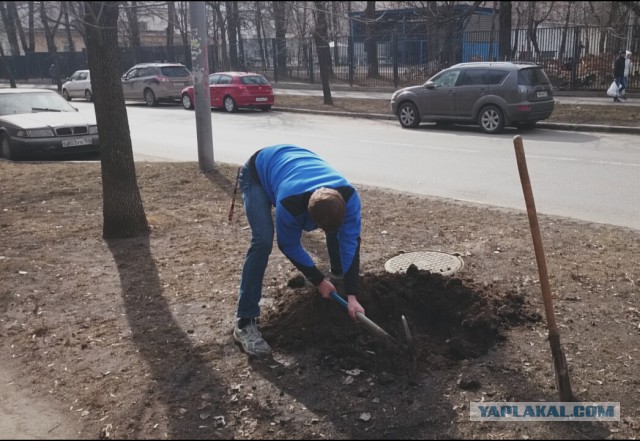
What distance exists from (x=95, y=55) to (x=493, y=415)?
4.88m

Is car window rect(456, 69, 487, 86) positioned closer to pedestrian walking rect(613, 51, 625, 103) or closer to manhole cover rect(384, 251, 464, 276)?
pedestrian walking rect(613, 51, 625, 103)

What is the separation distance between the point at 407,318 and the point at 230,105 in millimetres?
18356

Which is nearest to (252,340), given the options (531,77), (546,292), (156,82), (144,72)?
(546,292)

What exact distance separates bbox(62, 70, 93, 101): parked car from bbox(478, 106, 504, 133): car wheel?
20.7 metres

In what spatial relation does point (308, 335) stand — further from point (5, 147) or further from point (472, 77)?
point (472, 77)

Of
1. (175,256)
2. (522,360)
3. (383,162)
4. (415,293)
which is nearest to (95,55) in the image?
(175,256)

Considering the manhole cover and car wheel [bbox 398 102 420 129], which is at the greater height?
car wheel [bbox 398 102 420 129]

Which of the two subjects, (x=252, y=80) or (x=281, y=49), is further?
(x=281, y=49)

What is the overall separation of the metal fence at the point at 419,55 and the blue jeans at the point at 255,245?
13104 millimetres

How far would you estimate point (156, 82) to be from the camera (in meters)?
25.5

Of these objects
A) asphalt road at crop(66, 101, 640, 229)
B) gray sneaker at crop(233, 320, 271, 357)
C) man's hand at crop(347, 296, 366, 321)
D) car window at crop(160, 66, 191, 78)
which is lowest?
asphalt road at crop(66, 101, 640, 229)

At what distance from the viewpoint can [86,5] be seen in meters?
3.39

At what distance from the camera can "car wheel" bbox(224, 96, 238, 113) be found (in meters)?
21.8

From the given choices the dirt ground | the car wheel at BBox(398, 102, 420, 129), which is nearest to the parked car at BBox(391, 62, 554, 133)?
the car wheel at BBox(398, 102, 420, 129)
